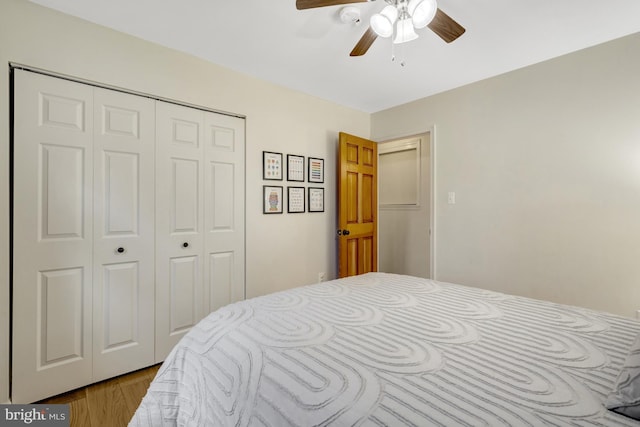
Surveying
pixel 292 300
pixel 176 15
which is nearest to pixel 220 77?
pixel 176 15

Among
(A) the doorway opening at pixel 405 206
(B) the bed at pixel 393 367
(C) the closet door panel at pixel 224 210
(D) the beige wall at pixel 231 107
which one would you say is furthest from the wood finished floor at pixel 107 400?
(A) the doorway opening at pixel 405 206

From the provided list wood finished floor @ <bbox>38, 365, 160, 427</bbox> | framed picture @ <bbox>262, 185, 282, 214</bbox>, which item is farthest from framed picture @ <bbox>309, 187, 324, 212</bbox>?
wood finished floor @ <bbox>38, 365, 160, 427</bbox>

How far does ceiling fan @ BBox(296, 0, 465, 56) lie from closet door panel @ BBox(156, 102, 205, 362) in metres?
1.37

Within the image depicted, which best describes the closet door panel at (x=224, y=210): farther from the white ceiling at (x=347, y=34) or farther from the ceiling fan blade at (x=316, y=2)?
the ceiling fan blade at (x=316, y=2)

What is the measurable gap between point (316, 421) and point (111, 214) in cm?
204

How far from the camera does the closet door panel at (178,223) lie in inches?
87.2

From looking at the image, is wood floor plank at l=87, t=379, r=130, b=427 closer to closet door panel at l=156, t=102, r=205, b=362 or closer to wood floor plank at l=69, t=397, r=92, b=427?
wood floor plank at l=69, t=397, r=92, b=427

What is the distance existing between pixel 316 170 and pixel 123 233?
1.92 m

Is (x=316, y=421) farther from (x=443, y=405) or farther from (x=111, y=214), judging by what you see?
(x=111, y=214)

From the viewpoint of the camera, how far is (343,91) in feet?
10.2

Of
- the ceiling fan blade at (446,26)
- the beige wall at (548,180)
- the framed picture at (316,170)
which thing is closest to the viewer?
the ceiling fan blade at (446,26)

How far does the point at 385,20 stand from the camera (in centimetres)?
158

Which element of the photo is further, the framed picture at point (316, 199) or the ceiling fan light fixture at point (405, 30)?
the framed picture at point (316, 199)

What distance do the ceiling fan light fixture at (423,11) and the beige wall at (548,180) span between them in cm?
162
